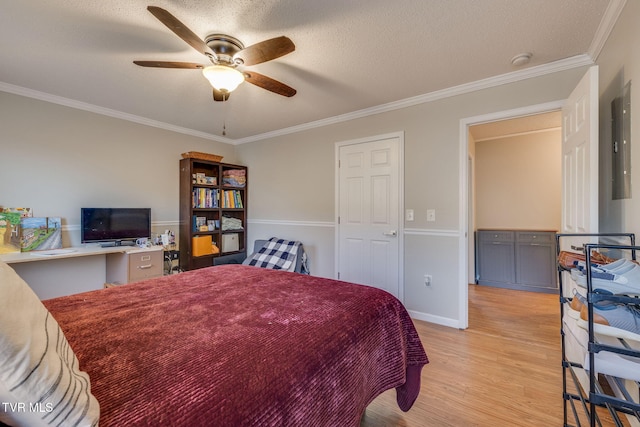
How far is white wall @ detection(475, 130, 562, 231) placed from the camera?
4133mm

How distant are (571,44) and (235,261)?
3846 millimetres

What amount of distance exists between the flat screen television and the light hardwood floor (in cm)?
320

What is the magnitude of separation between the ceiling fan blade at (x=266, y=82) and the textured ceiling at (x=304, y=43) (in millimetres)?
253

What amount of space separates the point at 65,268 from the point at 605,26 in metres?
5.03

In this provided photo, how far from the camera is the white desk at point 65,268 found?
2605 millimetres

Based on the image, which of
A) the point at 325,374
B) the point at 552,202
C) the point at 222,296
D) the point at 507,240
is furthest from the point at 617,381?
the point at 552,202

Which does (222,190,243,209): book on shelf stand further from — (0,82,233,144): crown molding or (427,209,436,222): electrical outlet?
(427,209,436,222): electrical outlet

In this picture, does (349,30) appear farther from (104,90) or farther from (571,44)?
(104,90)

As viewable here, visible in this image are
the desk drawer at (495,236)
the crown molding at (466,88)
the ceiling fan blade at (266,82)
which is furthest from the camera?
the desk drawer at (495,236)

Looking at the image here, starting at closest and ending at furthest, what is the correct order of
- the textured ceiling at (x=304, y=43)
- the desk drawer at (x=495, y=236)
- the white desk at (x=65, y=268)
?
the textured ceiling at (x=304, y=43) < the white desk at (x=65, y=268) < the desk drawer at (x=495, y=236)

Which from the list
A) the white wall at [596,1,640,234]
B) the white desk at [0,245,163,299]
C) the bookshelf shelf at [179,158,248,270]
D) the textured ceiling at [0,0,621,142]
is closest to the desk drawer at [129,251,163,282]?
the white desk at [0,245,163,299]

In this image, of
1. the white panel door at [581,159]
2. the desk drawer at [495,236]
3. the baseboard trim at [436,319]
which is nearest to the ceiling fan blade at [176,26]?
the white panel door at [581,159]

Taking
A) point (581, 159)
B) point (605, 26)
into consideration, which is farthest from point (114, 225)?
point (605, 26)

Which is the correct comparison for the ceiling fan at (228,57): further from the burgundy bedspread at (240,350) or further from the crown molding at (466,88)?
the crown molding at (466,88)
